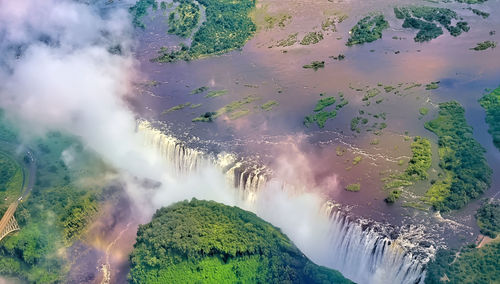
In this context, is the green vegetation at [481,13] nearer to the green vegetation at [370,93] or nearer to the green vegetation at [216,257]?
the green vegetation at [370,93]

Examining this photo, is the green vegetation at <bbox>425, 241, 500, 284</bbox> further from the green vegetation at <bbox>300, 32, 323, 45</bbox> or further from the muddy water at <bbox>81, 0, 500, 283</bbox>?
the green vegetation at <bbox>300, 32, 323, 45</bbox>

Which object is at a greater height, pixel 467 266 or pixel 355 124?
pixel 355 124

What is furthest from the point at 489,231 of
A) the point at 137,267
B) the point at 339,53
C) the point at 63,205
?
A: the point at 63,205

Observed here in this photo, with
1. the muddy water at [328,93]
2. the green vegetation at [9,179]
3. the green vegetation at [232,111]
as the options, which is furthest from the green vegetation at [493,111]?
the green vegetation at [9,179]

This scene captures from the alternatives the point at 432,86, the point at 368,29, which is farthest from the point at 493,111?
the point at 368,29

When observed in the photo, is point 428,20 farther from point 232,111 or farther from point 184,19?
point 184,19

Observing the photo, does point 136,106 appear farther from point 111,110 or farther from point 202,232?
point 202,232
